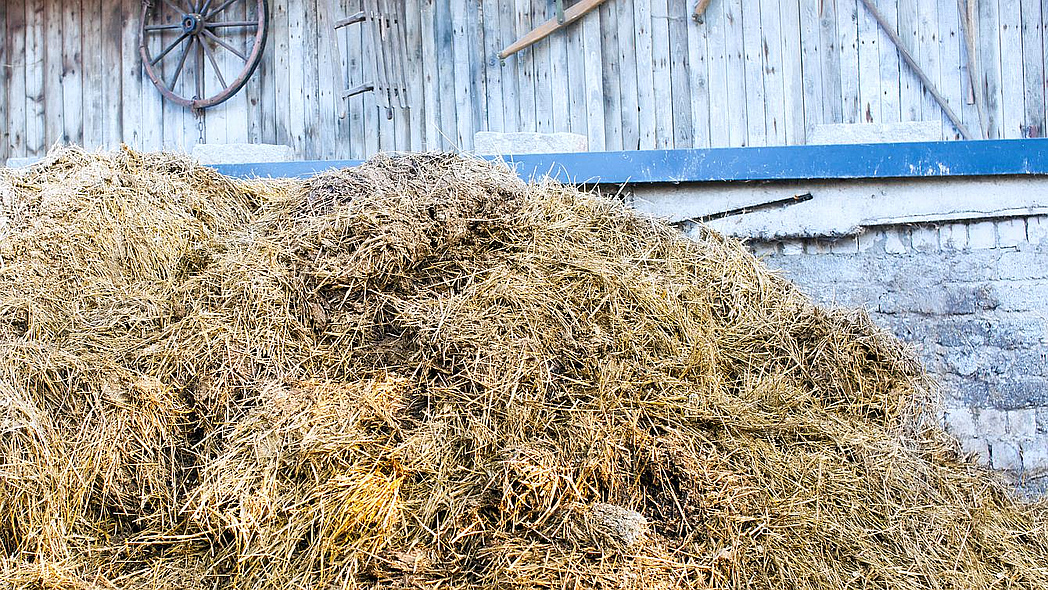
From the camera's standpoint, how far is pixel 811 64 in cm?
482

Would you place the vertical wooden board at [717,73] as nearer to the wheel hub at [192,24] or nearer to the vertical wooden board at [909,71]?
the vertical wooden board at [909,71]

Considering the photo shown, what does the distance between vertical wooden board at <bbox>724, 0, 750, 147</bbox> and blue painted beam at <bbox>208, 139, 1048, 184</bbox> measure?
76cm

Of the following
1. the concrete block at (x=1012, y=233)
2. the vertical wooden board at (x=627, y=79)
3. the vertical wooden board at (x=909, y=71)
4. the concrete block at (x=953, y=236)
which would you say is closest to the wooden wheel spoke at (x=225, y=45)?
the vertical wooden board at (x=627, y=79)

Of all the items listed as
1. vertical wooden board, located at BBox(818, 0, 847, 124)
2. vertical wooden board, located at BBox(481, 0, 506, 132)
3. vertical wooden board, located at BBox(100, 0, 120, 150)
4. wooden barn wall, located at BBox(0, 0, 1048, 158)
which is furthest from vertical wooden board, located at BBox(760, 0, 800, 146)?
vertical wooden board, located at BBox(100, 0, 120, 150)

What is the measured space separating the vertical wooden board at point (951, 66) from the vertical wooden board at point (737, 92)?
1.03 m

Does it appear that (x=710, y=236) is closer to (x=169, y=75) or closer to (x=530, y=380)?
(x=530, y=380)

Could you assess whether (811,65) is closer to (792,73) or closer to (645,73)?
(792,73)

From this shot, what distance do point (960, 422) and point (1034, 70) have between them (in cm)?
215

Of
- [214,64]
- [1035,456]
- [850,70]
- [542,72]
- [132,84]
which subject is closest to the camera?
[1035,456]

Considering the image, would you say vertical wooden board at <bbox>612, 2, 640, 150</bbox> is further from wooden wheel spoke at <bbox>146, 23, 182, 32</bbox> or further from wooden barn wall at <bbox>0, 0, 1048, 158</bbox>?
wooden wheel spoke at <bbox>146, 23, 182, 32</bbox>

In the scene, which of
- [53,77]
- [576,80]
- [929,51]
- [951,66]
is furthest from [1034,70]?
[53,77]

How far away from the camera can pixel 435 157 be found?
135 inches

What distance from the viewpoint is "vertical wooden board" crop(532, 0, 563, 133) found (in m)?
5.00

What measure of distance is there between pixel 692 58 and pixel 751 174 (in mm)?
1132
